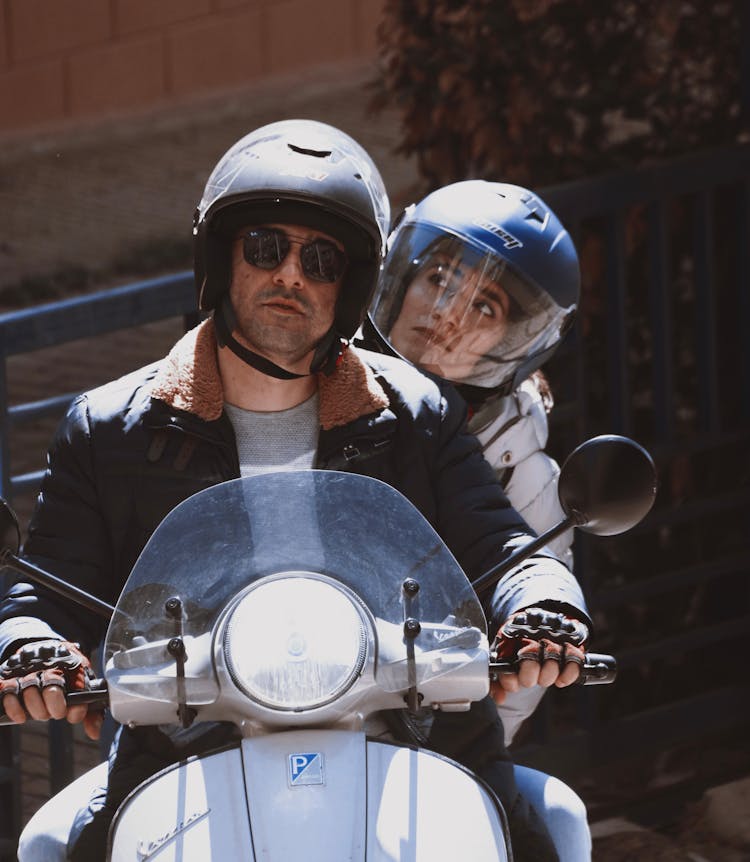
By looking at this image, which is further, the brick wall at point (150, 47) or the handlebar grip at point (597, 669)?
the brick wall at point (150, 47)

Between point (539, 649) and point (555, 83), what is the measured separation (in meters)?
3.53

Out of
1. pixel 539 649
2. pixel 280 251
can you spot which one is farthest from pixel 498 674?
pixel 280 251

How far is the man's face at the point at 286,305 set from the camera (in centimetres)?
357

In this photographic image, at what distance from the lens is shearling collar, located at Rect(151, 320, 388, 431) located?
11.6 feet

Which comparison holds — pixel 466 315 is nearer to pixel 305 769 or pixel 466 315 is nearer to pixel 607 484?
pixel 607 484

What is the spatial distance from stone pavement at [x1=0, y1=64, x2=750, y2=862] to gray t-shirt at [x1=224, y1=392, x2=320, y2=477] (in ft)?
16.5

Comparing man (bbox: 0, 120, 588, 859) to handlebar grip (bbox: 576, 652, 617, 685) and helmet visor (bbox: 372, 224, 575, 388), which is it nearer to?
handlebar grip (bbox: 576, 652, 617, 685)

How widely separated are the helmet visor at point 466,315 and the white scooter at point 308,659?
1.34 metres

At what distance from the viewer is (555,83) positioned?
20.6ft

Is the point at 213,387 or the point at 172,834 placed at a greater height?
the point at 213,387

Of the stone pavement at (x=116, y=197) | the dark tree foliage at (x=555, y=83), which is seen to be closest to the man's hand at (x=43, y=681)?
the dark tree foliage at (x=555, y=83)

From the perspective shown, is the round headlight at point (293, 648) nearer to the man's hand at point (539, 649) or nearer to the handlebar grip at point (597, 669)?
the man's hand at point (539, 649)

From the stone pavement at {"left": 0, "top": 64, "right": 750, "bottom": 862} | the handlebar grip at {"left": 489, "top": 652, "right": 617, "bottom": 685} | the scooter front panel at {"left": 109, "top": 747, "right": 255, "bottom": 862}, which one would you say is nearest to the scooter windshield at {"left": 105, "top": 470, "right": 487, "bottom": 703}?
the scooter front panel at {"left": 109, "top": 747, "right": 255, "bottom": 862}

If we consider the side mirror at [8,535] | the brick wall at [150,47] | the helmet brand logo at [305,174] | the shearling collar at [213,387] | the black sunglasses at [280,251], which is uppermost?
the helmet brand logo at [305,174]
